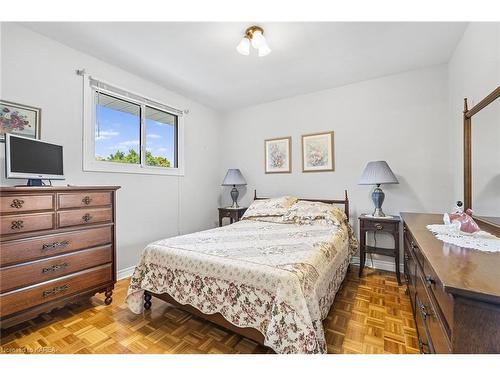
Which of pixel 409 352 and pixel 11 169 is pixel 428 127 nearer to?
pixel 409 352

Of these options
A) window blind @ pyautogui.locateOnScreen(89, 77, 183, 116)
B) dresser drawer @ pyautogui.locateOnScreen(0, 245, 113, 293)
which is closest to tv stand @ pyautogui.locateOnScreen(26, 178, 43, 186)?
dresser drawer @ pyautogui.locateOnScreen(0, 245, 113, 293)

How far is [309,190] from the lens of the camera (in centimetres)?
341

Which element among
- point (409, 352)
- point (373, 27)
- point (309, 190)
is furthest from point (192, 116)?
point (409, 352)

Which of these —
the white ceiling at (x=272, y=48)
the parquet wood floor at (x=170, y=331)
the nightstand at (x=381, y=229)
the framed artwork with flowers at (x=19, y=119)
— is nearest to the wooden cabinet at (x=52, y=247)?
the parquet wood floor at (x=170, y=331)

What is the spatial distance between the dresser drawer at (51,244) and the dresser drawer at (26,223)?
7 cm

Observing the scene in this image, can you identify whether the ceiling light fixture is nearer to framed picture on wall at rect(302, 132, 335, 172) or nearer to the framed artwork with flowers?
framed picture on wall at rect(302, 132, 335, 172)

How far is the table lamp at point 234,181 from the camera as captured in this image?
370 centimetres

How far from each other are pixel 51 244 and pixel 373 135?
356 centimetres

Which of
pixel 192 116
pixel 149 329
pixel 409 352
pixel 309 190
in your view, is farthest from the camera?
pixel 192 116

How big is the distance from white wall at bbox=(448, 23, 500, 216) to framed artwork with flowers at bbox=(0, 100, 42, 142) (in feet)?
11.8

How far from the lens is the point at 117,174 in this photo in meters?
2.67

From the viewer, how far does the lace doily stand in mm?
1082
